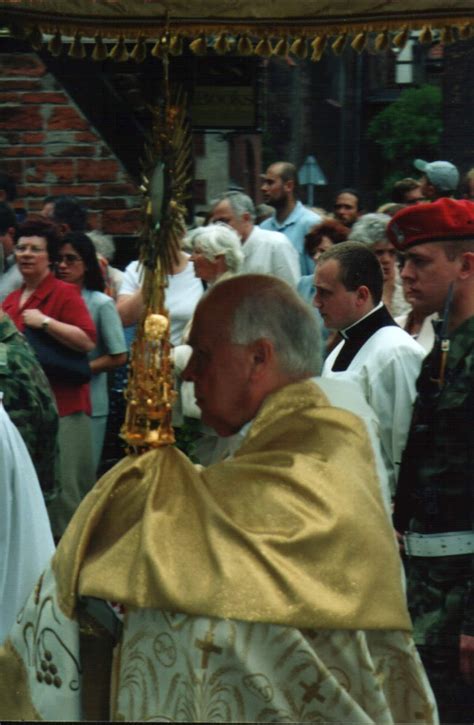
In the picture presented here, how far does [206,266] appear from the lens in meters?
6.65

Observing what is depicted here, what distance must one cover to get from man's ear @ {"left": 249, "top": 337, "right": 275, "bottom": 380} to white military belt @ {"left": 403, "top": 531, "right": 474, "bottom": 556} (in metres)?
1.17

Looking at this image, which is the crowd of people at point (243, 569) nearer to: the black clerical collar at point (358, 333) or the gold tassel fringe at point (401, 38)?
the gold tassel fringe at point (401, 38)

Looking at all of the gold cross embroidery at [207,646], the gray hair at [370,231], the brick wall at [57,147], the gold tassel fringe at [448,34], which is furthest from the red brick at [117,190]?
the gold cross embroidery at [207,646]

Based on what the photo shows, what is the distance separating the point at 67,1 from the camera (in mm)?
3887

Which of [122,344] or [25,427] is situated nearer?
[25,427]

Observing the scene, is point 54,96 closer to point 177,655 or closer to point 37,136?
point 37,136

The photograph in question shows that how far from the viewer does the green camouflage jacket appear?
4418mm

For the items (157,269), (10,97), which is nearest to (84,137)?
(10,97)

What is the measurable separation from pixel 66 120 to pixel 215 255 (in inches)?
107

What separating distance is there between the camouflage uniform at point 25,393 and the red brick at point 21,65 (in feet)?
11.4

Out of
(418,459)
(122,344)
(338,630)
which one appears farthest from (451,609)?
(122,344)

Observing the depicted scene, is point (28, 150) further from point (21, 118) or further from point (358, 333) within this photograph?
point (358, 333)

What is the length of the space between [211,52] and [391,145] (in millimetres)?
23426

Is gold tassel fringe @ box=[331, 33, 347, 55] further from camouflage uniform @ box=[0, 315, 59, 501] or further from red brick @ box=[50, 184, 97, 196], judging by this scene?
red brick @ box=[50, 184, 97, 196]
